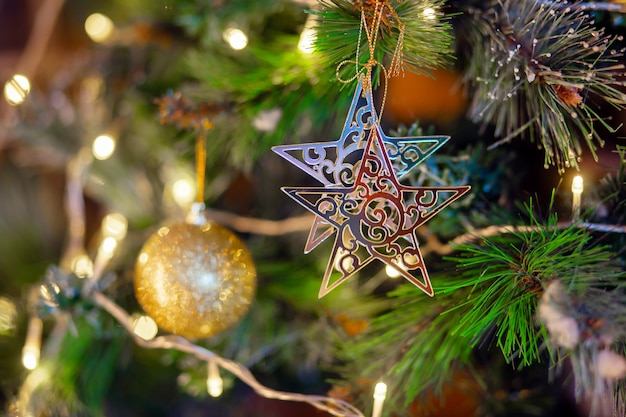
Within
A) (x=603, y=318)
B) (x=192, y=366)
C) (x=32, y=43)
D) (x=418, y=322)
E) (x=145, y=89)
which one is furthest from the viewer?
(x=32, y=43)

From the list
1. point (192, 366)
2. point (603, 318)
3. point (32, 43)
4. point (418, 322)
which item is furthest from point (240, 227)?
point (32, 43)

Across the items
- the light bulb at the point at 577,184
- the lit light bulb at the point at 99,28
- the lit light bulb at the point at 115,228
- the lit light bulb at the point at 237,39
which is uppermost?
the light bulb at the point at 577,184

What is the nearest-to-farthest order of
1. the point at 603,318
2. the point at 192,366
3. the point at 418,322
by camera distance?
the point at 603,318
the point at 418,322
the point at 192,366

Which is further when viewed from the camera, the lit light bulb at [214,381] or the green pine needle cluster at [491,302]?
the lit light bulb at [214,381]

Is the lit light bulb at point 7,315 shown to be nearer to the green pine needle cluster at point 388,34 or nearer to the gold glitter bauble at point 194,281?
the gold glitter bauble at point 194,281

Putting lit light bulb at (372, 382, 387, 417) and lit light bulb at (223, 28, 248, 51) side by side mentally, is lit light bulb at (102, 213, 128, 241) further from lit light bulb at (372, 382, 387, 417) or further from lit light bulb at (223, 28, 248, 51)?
lit light bulb at (372, 382, 387, 417)

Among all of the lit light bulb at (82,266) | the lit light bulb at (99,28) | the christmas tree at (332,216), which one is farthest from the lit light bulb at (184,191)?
the lit light bulb at (99,28)

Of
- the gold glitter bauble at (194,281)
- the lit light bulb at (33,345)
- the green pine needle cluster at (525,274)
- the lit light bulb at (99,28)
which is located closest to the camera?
the green pine needle cluster at (525,274)

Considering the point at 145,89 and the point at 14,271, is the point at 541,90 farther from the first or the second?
the point at 14,271

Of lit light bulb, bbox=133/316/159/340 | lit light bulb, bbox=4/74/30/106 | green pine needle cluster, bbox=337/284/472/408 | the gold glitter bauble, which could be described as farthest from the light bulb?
lit light bulb, bbox=4/74/30/106
